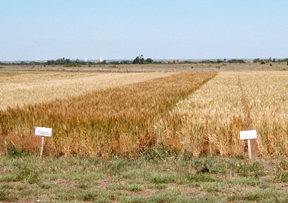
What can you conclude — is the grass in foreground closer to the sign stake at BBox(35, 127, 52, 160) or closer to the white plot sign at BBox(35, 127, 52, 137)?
the sign stake at BBox(35, 127, 52, 160)

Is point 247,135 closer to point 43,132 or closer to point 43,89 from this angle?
point 43,132

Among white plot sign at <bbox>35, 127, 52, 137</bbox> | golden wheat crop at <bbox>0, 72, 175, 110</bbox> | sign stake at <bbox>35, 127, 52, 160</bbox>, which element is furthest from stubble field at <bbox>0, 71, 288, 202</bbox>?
golden wheat crop at <bbox>0, 72, 175, 110</bbox>

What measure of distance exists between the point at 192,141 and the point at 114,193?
3.54 meters

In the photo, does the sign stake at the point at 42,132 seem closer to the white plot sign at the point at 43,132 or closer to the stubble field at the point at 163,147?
the white plot sign at the point at 43,132

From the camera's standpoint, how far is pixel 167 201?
5.62 m

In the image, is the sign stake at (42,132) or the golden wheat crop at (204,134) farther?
the golden wheat crop at (204,134)

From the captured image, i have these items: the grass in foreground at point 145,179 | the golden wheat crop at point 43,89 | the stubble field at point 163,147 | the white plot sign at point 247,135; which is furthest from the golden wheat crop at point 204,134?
the golden wheat crop at point 43,89

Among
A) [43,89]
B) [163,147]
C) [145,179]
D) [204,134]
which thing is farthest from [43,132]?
[43,89]

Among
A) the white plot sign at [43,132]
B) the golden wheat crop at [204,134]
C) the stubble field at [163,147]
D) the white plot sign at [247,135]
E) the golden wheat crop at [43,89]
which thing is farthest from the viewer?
the golden wheat crop at [43,89]

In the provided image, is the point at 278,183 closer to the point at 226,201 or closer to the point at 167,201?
the point at 226,201

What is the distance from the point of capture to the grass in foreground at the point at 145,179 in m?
5.83

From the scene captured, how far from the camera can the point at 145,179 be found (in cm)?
686

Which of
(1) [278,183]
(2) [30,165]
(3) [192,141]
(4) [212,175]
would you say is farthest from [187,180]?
(2) [30,165]

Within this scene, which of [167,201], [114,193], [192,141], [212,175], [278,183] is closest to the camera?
[167,201]
